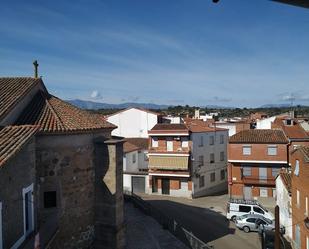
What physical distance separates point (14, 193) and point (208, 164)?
38.7 metres

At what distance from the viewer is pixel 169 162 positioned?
1816 inches

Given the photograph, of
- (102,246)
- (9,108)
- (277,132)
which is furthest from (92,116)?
(277,132)

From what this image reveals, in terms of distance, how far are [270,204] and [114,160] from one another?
2535 cm

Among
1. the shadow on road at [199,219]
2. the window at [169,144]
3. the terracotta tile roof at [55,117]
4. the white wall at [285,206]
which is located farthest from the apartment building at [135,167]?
the terracotta tile roof at [55,117]

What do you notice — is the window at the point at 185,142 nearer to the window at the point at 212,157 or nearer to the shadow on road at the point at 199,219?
the window at the point at 212,157

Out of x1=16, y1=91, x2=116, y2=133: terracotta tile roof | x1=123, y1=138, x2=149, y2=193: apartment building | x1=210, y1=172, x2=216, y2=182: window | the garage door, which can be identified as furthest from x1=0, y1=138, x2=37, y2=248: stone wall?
x1=210, y1=172, x2=216, y2=182: window

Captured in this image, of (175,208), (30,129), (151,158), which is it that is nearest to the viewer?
(30,129)

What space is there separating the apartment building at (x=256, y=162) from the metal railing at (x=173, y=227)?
1420 cm

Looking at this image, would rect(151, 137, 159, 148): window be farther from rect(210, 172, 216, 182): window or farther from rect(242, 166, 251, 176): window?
rect(242, 166, 251, 176): window

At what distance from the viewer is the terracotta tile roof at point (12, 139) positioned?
11594 mm

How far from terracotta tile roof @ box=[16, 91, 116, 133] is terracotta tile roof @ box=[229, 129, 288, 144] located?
23.8 meters

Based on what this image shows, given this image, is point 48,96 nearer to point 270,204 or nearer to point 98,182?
point 98,182

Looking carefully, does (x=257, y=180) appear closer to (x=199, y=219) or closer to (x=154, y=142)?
(x=199, y=219)

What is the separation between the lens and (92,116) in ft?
77.3
